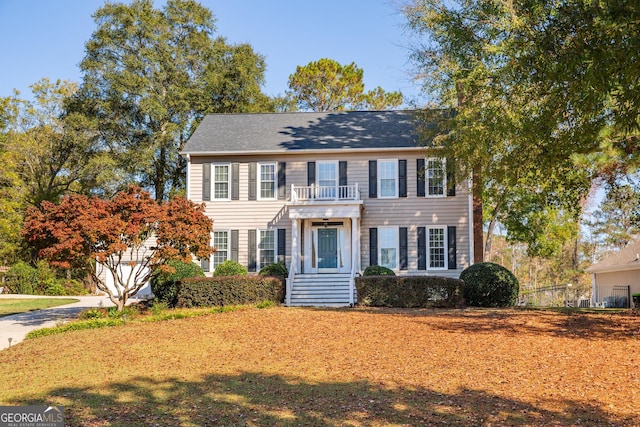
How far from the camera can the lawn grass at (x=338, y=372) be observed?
721 cm

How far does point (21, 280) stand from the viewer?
30.1 m

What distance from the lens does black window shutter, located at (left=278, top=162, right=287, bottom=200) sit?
23.3 metres

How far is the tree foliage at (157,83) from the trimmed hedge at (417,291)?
18.9m

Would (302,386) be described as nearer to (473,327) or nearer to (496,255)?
(473,327)

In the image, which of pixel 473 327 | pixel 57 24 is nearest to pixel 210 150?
pixel 57 24

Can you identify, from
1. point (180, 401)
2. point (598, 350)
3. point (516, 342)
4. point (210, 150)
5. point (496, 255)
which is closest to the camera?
point (180, 401)

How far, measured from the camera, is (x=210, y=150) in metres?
23.6

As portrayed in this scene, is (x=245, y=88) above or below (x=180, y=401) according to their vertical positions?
above

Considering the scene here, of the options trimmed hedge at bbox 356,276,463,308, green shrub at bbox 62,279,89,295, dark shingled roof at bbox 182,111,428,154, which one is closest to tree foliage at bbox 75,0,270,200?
green shrub at bbox 62,279,89,295

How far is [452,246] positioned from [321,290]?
542 centimetres

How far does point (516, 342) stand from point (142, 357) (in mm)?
6903

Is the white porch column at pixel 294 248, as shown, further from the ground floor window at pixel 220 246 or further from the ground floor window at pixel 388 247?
the ground floor window at pixel 388 247

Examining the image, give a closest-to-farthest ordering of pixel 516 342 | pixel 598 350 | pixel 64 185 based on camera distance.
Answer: pixel 598 350
pixel 516 342
pixel 64 185

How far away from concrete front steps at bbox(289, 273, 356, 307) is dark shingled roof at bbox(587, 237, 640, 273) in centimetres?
1466
